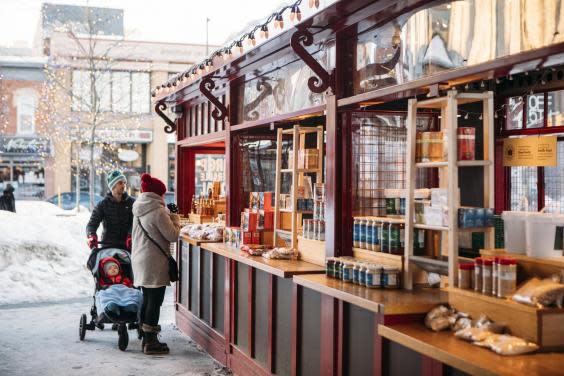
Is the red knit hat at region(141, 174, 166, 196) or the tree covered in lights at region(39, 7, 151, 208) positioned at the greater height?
the tree covered in lights at region(39, 7, 151, 208)

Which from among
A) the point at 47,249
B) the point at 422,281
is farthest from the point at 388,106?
the point at 47,249

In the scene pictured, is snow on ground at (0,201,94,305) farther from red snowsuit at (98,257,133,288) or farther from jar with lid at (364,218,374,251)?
jar with lid at (364,218,374,251)

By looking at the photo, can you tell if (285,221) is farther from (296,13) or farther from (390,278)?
(390,278)

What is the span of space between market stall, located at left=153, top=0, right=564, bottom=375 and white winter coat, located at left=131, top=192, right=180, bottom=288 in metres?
0.64

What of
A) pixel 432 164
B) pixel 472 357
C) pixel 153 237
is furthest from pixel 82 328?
pixel 472 357

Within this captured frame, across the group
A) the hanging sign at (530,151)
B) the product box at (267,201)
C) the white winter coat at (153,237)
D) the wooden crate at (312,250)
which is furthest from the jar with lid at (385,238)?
the hanging sign at (530,151)

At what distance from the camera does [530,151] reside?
8.81m

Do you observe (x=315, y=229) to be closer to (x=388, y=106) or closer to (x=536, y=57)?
(x=388, y=106)

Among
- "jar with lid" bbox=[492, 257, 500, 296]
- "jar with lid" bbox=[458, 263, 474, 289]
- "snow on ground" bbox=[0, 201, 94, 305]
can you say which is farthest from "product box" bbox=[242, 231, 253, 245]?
"snow on ground" bbox=[0, 201, 94, 305]

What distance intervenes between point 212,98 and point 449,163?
4.80m

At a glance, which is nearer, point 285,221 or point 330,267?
point 330,267

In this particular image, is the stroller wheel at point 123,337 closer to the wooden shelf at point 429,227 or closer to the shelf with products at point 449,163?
the shelf with products at point 449,163

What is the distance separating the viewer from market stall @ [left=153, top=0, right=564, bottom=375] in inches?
161

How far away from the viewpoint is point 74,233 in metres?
17.8
